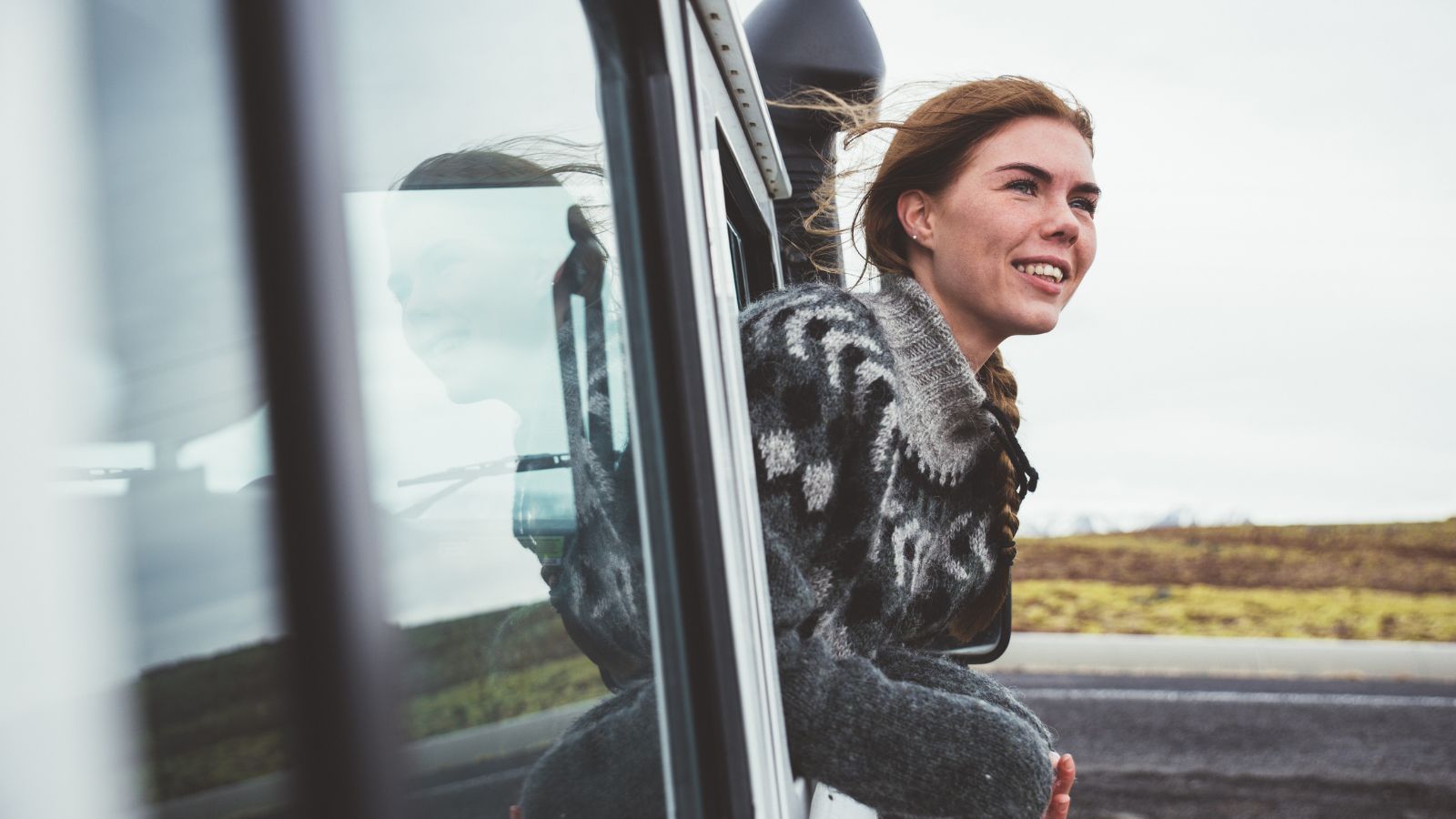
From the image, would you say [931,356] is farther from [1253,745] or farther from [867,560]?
[1253,745]

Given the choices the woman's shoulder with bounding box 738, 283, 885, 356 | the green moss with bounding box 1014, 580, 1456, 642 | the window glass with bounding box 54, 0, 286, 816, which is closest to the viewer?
the window glass with bounding box 54, 0, 286, 816

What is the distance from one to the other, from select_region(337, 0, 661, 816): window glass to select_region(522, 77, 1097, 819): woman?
10cm

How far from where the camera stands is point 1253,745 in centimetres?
521

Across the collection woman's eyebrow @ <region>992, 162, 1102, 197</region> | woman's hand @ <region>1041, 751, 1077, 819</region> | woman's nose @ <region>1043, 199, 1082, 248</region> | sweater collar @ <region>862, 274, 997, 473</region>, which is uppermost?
woman's eyebrow @ <region>992, 162, 1102, 197</region>

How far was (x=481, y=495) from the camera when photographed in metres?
0.69

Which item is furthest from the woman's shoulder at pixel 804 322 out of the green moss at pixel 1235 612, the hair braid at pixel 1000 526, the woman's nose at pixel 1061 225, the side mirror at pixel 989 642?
the green moss at pixel 1235 612

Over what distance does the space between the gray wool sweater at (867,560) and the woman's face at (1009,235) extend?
0.57 feet

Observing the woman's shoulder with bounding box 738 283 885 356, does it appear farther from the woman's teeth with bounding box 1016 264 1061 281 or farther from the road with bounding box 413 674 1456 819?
the road with bounding box 413 674 1456 819

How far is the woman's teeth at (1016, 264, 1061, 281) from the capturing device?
1727mm

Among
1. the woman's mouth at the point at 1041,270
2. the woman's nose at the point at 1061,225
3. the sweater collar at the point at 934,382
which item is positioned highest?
the woman's nose at the point at 1061,225

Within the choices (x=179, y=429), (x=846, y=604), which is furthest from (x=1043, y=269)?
(x=179, y=429)

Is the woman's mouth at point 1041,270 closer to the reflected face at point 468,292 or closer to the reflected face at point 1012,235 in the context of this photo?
the reflected face at point 1012,235

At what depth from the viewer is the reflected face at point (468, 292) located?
1.94ft

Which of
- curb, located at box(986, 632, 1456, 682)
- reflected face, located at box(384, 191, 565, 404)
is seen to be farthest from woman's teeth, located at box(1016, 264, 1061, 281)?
curb, located at box(986, 632, 1456, 682)
